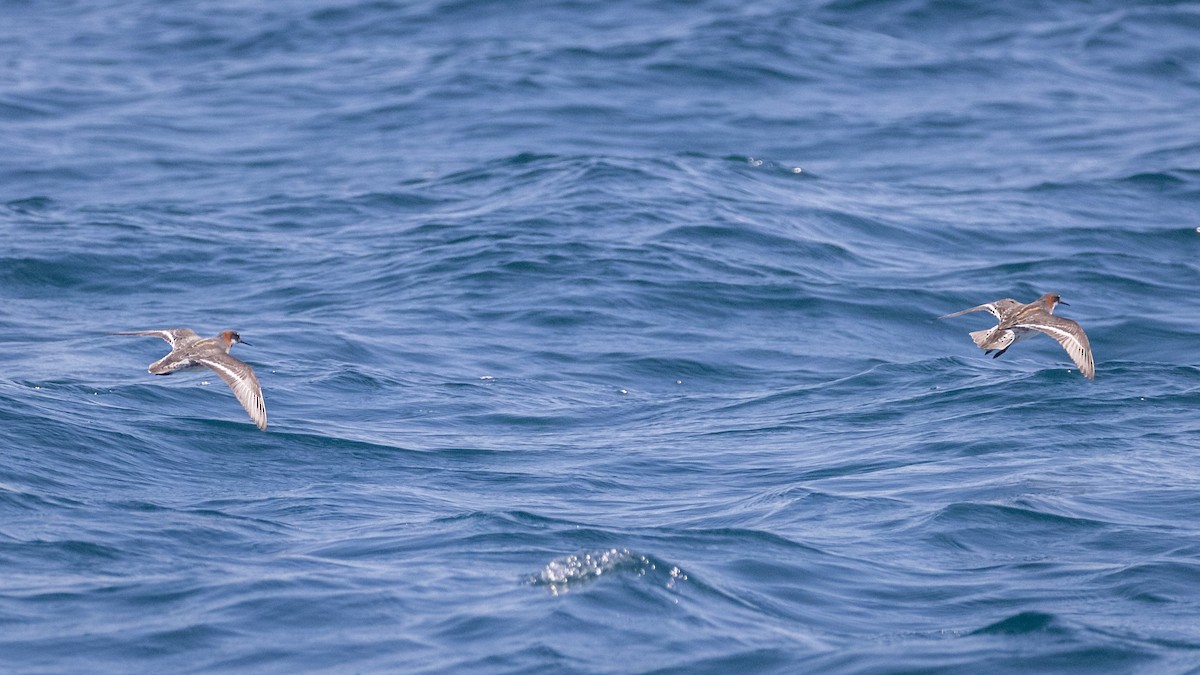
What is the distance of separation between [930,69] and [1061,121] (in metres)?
2.75

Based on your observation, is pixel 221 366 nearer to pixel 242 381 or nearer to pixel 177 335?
pixel 242 381

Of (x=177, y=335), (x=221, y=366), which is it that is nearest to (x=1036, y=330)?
(x=221, y=366)

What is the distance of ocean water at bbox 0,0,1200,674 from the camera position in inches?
348

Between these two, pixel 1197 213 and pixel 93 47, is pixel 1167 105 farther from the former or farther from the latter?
pixel 93 47

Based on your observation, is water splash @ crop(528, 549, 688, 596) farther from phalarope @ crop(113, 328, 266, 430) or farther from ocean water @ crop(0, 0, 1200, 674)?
phalarope @ crop(113, 328, 266, 430)

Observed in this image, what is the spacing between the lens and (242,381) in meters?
10.5

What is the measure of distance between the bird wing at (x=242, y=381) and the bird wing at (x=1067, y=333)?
5417 mm

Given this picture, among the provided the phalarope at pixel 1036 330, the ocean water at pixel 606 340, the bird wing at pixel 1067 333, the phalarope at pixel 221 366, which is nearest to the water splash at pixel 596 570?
the ocean water at pixel 606 340

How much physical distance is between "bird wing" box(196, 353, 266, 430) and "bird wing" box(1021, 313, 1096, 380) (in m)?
→ 5.42

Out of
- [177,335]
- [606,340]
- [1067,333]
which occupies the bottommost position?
[606,340]

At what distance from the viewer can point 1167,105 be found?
75.2 ft

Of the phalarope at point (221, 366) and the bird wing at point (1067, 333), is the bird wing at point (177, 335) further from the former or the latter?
the bird wing at point (1067, 333)

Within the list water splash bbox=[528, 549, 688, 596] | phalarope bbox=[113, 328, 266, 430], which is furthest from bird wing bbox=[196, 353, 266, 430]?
water splash bbox=[528, 549, 688, 596]

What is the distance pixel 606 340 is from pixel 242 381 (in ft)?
15.2
